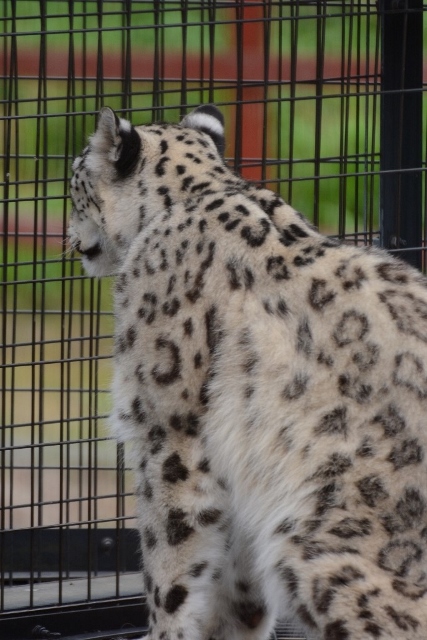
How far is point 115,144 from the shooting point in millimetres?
3475

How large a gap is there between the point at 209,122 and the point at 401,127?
2.57 feet

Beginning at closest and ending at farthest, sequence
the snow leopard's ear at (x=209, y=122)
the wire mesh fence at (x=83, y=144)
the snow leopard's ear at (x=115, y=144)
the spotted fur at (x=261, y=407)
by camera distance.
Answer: the spotted fur at (x=261, y=407) → the snow leopard's ear at (x=115, y=144) → the snow leopard's ear at (x=209, y=122) → the wire mesh fence at (x=83, y=144)

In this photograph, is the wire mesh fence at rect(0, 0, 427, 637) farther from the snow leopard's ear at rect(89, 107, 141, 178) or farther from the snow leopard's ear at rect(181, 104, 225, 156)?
the snow leopard's ear at rect(89, 107, 141, 178)

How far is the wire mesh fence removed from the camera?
407 cm

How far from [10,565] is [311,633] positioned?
2116 millimetres

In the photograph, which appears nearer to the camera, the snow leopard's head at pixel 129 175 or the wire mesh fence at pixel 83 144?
the snow leopard's head at pixel 129 175

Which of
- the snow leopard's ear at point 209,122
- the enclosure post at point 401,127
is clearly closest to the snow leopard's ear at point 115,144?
the snow leopard's ear at point 209,122

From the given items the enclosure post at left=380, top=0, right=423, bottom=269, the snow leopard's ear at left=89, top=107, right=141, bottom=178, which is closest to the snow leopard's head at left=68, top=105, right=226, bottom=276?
the snow leopard's ear at left=89, top=107, right=141, bottom=178

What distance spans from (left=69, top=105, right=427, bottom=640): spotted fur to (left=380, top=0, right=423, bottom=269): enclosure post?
3.07 ft

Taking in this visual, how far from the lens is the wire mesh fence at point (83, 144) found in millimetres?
4074

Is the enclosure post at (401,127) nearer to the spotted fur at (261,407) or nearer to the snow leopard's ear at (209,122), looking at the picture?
the snow leopard's ear at (209,122)

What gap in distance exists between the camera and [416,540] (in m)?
2.82

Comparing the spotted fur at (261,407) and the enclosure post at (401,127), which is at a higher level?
the enclosure post at (401,127)

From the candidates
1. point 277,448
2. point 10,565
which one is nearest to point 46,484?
point 10,565
